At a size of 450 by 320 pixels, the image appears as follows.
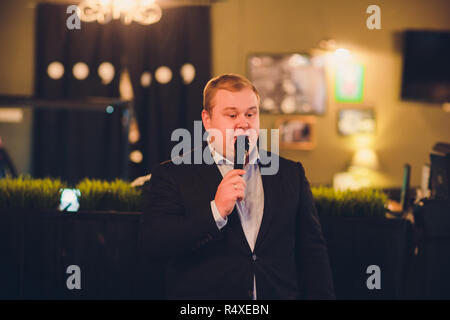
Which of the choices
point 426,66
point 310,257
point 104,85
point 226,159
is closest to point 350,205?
point 310,257

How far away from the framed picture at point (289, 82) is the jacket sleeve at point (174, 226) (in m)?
3.68

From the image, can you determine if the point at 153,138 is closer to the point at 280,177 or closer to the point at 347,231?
the point at 347,231

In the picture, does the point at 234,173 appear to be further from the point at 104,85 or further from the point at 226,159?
the point at 104,85

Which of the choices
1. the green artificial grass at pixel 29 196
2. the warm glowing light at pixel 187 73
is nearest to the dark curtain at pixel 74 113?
the warm glowing light at pixel 187 73

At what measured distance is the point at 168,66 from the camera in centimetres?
460

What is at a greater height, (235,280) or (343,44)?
(343,44)

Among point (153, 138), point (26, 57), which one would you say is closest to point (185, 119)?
point (153, 138)

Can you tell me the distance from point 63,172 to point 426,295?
3.80m

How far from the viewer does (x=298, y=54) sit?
15.8 feet

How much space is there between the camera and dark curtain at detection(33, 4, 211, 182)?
4562 millimetres

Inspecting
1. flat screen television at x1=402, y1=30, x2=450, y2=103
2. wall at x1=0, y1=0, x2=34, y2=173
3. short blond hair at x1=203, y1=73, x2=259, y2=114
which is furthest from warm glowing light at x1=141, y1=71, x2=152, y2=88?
short blond hair at x1=203, y1=73, x2=259, y2=114

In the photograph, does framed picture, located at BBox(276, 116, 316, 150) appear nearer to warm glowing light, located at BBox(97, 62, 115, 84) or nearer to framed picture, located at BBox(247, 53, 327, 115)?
framed picture, located at BBox(247, 53, 327, 115)

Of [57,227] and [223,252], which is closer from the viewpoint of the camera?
[223,252]

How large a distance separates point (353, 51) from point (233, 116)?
13.3ft
